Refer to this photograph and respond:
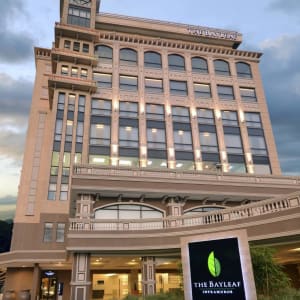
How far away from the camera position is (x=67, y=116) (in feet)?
113

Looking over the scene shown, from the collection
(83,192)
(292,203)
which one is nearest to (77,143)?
(83,192)

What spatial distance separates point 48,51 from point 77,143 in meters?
15.8

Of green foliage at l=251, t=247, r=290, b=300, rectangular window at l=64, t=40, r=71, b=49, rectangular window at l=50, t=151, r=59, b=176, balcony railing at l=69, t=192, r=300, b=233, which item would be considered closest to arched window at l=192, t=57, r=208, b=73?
rectangular window at l=64, t=40, r=71, b=49

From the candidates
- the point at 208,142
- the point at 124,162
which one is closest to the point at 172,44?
the point at 208,142

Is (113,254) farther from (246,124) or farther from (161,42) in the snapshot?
(161,42)

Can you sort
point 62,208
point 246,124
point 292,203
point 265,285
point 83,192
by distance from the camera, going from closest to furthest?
point 265,285
point 292,203
point 83,192
point 62,208
point 246,124

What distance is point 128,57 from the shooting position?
131ft

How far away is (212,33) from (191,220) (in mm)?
32756

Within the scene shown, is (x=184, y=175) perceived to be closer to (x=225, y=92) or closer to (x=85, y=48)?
(x=225, y=92)

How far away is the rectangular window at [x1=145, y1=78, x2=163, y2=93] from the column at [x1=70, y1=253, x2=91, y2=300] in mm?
23261

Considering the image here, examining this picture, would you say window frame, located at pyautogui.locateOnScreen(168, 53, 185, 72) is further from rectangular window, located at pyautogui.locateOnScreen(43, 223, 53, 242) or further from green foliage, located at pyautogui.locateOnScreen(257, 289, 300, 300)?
green foliage, located at pyautogui.locateOnScreen(257, 289, 300, 300)

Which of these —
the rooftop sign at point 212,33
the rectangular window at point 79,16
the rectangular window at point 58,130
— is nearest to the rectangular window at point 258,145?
the rooftop sign at point 212,33

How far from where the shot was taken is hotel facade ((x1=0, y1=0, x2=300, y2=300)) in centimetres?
2072

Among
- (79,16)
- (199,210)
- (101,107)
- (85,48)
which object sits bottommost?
(199,210)
